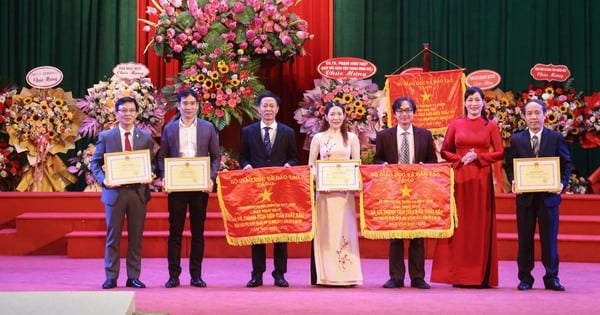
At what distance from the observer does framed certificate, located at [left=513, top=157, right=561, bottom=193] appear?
229 inches

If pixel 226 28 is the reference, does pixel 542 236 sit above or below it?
below

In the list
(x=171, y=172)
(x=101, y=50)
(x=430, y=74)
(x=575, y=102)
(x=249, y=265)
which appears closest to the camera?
(x=171, y=172)

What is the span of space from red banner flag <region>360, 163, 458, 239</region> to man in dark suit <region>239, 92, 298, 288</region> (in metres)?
0.55

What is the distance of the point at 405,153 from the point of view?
6.05 meters

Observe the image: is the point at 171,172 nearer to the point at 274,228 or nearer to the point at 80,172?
the point at 274,228

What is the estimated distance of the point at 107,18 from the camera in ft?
31.7

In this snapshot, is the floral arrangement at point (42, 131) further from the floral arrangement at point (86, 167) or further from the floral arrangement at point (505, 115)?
the floral arrangement at point (505, 115)

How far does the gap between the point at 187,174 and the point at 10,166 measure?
3.40 meters

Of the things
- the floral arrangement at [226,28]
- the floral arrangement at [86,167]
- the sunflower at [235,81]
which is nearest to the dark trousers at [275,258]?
the sunflower at [235,81]

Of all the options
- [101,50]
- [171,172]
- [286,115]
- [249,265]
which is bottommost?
[249,265]

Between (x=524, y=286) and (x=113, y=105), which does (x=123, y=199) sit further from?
(x=524, y=286)

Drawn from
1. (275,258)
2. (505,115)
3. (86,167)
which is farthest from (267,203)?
(505,115)

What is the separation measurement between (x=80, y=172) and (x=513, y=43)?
4856mm

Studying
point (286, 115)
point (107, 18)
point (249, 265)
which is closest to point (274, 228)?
point (249, 265)
